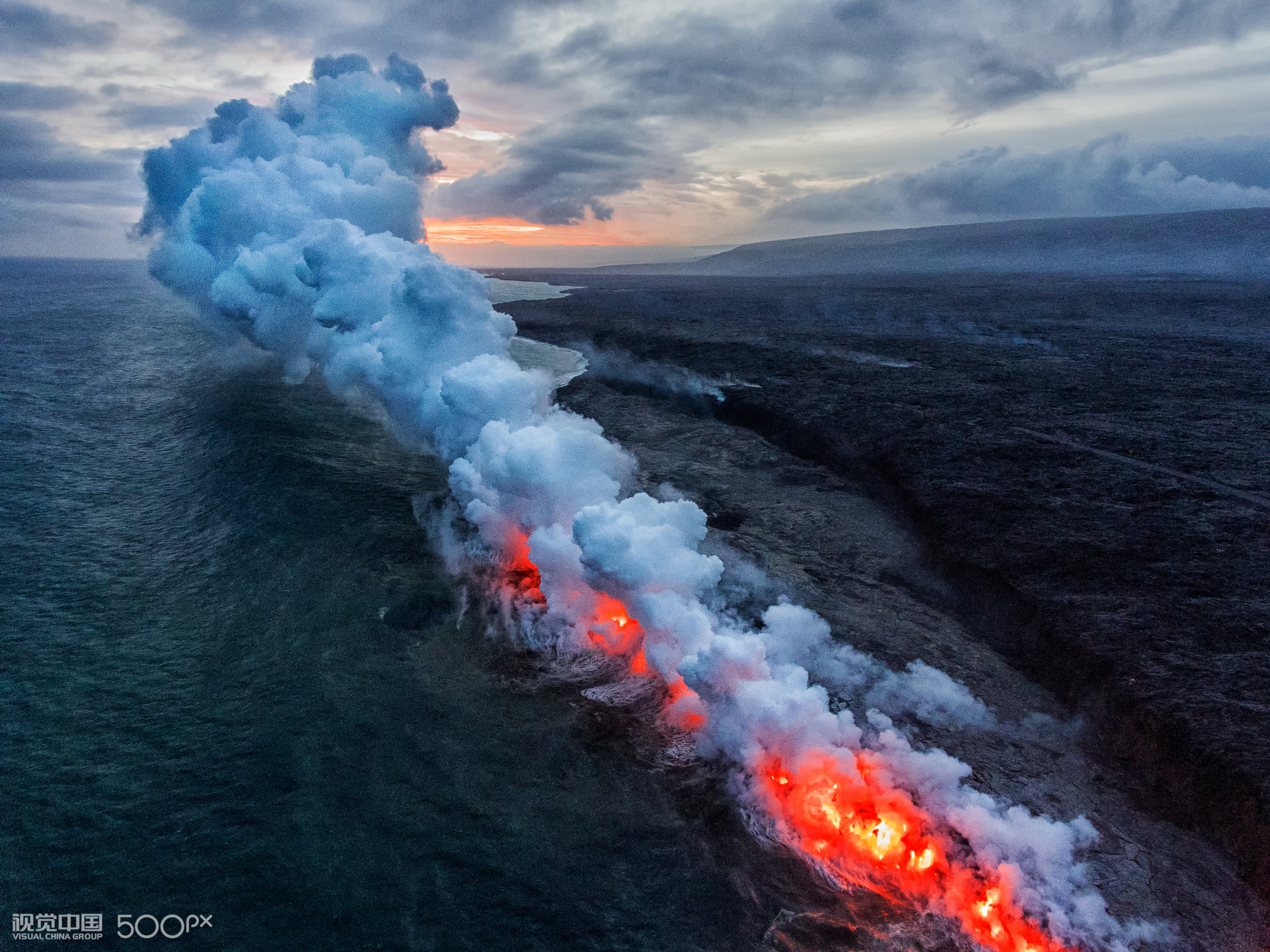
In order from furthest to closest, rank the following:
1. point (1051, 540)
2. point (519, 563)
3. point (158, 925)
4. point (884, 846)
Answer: point (1051, 540), point (519, 563), point (884, 846), point (158, 925)

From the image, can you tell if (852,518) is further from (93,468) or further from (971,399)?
(93,468)

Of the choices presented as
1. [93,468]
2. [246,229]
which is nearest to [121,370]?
[246,229]

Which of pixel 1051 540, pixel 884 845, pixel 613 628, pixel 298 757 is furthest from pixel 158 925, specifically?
pixel 1051 540

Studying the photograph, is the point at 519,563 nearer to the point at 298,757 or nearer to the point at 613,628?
the point at 613,628

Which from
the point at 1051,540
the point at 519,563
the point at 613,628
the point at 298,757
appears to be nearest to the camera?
the point at 298,757

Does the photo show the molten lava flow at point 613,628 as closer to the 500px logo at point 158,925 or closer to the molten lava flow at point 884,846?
the molten lava flow at point 884,846

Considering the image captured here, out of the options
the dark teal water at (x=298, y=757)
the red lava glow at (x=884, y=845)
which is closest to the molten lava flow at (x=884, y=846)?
the red lava glow at (x=884, y=845)

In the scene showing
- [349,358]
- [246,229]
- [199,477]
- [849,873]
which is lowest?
[849,873]
